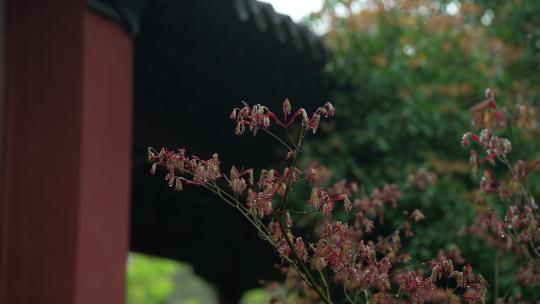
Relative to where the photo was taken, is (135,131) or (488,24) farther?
(488,24)

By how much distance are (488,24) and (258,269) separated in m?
4.43

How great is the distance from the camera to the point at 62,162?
295 cm

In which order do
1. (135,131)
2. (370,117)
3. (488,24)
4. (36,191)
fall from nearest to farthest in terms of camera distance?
(36,191) → (370,117) → (135,131) → (488,24)

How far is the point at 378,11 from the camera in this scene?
5383 mm

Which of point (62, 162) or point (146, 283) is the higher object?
point (146, 283)

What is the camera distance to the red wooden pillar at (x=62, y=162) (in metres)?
2.90

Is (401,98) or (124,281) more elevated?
(401,98)

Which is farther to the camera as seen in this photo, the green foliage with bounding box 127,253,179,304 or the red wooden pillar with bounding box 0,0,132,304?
the green foliage with bounding box 127,253,179,304

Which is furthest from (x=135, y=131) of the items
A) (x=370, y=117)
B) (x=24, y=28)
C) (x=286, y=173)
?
(x=286, y=173)

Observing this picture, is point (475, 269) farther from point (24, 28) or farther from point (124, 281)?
point (24, 28)

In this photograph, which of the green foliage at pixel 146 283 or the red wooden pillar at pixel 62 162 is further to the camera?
the green foliage at pixel 146 283

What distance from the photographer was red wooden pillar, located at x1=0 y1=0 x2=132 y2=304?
9.50 ft

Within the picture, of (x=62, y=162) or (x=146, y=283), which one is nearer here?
(x=62, y=162)

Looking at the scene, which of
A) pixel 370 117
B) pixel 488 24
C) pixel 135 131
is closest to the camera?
pixel 370 117
